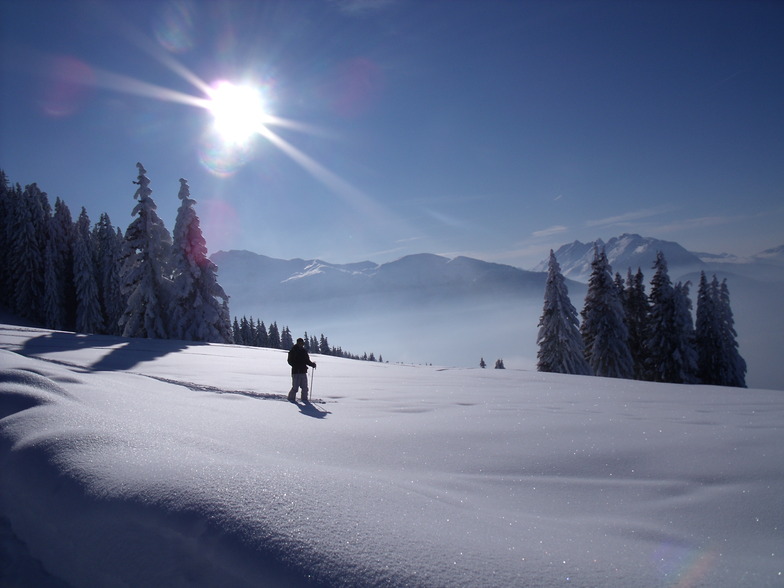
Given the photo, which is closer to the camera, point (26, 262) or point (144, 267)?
point (144, 267)

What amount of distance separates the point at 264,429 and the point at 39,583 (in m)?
2.97

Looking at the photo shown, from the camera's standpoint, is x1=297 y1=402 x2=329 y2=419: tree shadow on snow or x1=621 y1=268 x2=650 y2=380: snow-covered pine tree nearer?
x1=297 y1=402 x2=329 y2=419: tree shadow on snow

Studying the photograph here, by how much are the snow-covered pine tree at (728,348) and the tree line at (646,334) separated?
65 millimetres

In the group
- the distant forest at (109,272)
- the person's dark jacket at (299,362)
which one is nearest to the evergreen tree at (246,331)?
the distant forest at (109,272)

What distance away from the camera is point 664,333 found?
30938mm

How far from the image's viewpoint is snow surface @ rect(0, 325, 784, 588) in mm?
2117

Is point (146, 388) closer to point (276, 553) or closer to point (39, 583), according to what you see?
point (39, 583)

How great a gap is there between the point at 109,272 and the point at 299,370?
46417mm

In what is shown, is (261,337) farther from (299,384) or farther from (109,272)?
(299,384)

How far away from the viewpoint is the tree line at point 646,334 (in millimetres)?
29266

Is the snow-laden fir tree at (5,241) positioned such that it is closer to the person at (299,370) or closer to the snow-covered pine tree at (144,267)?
the snow-covered pine tree at (144,267)

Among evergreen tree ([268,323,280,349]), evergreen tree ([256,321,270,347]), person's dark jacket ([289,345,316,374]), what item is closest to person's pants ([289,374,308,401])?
person's dark jacket ([289,345,316,374])

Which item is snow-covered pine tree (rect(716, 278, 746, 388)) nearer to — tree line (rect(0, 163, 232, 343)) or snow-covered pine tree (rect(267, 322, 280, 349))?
tree line (rect(0, 163, 232, 343))

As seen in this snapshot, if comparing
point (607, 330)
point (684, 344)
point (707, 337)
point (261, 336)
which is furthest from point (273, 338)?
point (707, 337)
